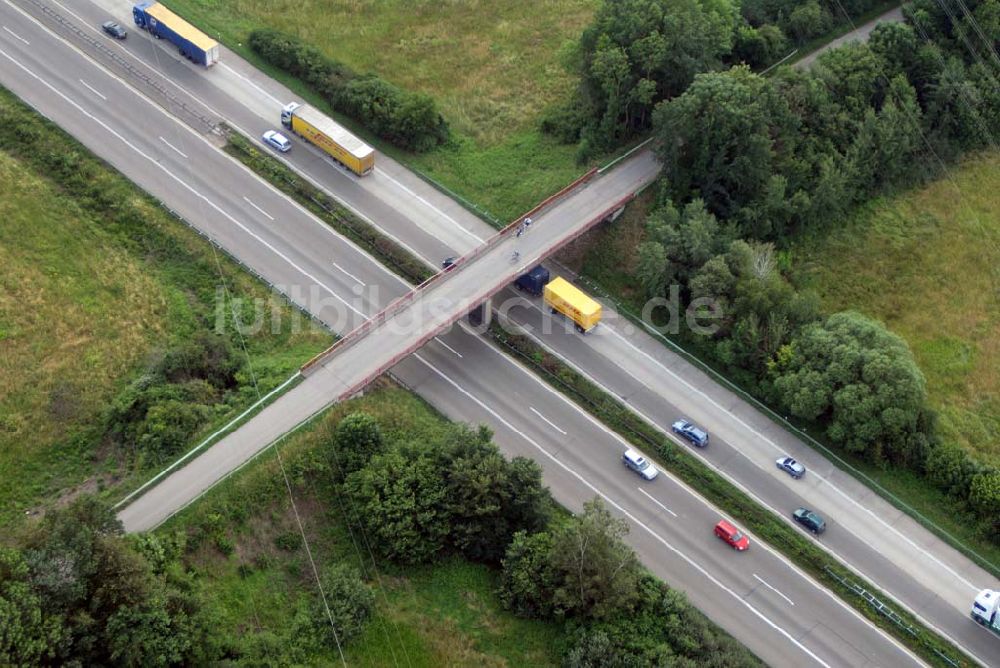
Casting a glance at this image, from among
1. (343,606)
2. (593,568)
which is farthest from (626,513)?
(343,606)

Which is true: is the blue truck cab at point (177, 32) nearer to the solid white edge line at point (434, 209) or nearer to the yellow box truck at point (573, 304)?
the solid white edge line at point (434, 209)

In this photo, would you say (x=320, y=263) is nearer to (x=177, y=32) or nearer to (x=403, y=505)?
(x=403, y=505)

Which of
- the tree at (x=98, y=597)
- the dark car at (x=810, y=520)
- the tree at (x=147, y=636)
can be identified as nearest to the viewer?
the tree at (x=98, y=597)

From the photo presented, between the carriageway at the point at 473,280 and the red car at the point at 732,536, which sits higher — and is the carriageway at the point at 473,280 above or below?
above

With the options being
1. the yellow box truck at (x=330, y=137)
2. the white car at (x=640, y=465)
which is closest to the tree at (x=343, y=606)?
the white car at (x=640, y=465)

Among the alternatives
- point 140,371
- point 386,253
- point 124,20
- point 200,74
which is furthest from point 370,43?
point 140,371
